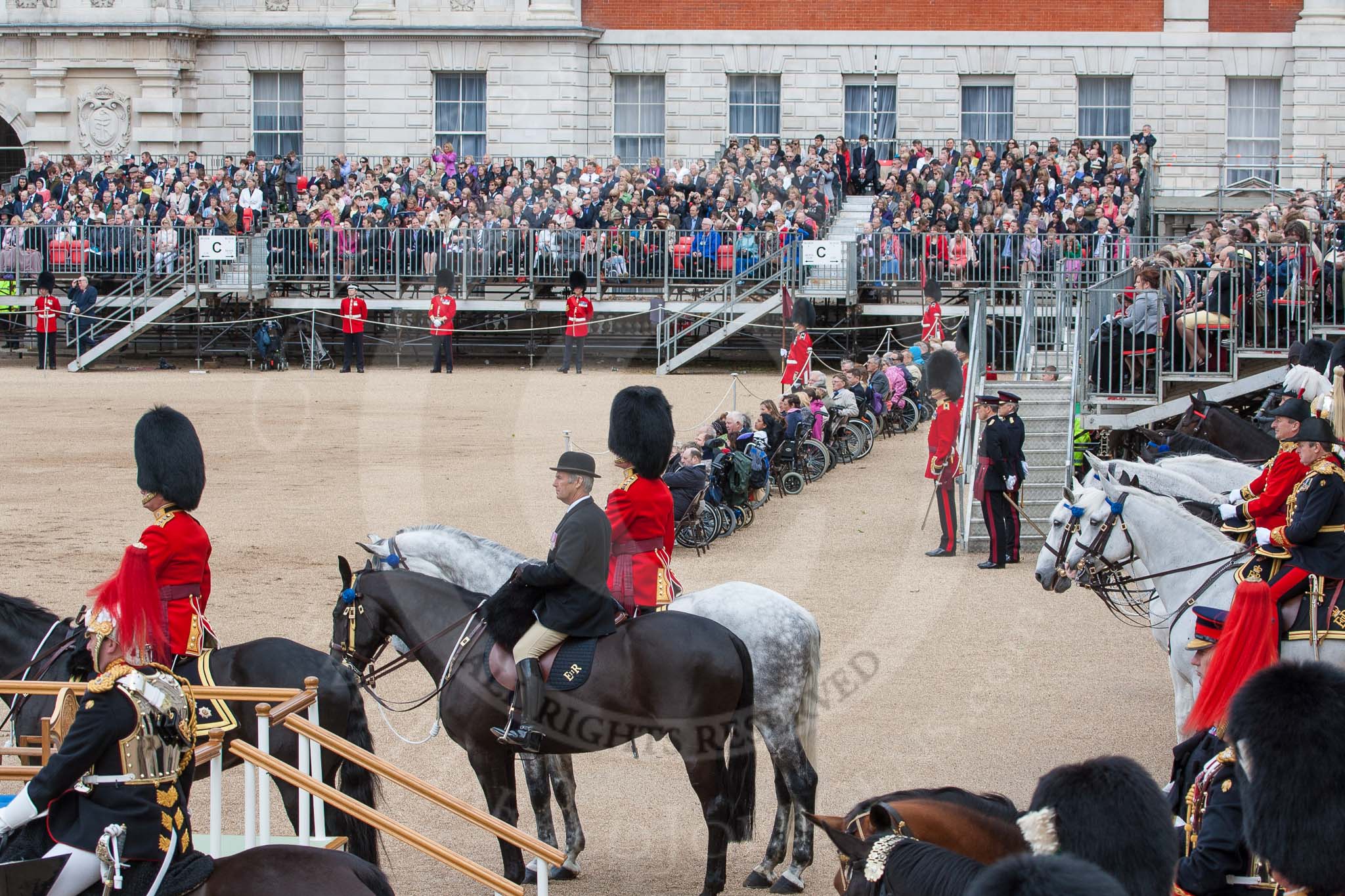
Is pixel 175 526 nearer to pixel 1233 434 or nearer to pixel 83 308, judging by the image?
pixel 1233 434

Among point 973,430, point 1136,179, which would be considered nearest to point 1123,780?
point 973,430

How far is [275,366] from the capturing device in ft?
91.9

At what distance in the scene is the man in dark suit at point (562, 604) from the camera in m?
6.94

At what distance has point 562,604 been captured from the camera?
6.98 meters

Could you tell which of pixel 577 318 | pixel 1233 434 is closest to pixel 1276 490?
pixel 1233 434

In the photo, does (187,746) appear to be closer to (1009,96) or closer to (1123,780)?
(1123,780)

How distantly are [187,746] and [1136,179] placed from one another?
84.0ft

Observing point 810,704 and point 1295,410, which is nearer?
point 810,704

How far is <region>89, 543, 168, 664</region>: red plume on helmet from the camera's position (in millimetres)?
4762

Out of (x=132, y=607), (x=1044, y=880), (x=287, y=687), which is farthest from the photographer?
(x=287, y=687)

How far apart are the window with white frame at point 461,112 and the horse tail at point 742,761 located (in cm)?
2874

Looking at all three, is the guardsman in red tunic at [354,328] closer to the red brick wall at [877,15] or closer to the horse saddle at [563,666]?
the red brick wall at [877,15]

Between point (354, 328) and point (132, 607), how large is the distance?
2238cm

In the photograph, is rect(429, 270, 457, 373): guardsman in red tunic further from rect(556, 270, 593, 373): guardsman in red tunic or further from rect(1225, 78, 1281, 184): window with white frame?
rect(1225, 78, 1281, 184): window with white frame
